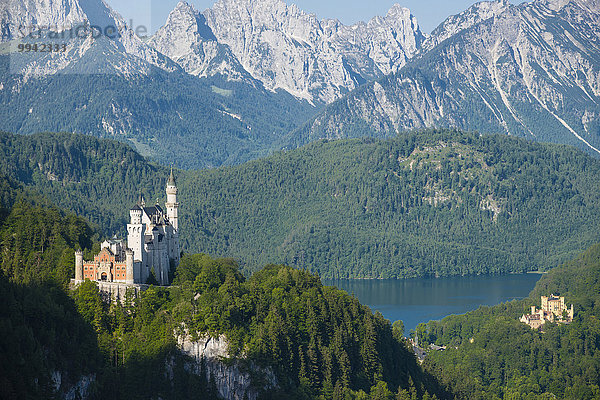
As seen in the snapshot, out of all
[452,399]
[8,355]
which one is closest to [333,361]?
[452,399]

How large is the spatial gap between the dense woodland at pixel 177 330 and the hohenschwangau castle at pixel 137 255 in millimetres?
2047

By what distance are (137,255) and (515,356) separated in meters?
60.0

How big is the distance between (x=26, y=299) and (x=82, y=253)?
19.1 meters

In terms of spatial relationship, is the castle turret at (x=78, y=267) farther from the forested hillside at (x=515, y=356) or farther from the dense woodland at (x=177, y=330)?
the forested hillside at (x=515, y=356)

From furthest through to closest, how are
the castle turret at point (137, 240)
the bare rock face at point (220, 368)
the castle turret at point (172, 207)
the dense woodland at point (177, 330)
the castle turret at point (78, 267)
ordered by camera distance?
the castle turret at point (172, 207), the castle turret at point (137, 240), the castle turret at point (78, 267), the bare rock face at point (220, 368), the dense woodland at point (177, 330)

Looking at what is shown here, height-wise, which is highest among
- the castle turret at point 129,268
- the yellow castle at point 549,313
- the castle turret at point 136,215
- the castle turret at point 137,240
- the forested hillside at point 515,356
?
the castle turret at point 136,215

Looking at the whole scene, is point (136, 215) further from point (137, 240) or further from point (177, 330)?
point (177, 330)

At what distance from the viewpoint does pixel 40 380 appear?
9231 centimetres

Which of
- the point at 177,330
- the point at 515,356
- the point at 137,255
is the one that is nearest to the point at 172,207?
the point at 137,255

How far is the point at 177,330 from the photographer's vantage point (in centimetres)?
11544

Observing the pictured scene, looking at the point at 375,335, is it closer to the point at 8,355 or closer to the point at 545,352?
the point at 545,352

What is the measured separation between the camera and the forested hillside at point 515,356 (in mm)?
148375

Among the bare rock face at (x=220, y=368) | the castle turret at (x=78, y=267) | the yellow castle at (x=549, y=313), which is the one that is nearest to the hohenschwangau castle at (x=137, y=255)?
the castle turret at (x=78, y=267)

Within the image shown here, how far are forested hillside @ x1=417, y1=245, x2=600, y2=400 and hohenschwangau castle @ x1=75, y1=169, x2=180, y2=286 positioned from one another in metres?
36.4
